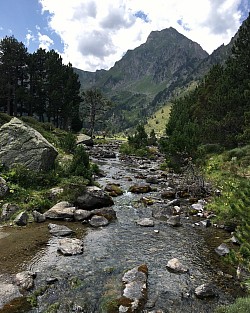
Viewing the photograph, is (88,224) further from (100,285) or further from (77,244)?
(100,285)

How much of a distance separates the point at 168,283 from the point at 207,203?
1332 cm

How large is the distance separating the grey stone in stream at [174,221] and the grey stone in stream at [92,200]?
18.3ft

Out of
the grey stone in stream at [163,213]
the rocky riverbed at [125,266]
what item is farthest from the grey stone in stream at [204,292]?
the grey stone in stream at [163,213]

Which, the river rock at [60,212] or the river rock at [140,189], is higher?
the river rock at [140,189]

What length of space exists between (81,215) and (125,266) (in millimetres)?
7358

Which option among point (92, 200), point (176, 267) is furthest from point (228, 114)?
point (176, 267)

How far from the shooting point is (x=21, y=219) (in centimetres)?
1900

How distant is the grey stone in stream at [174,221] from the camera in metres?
20.6

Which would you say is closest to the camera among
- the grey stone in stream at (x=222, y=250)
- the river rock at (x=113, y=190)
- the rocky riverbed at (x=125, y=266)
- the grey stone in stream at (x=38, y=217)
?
the rocky riverbed at (x=125, y=266)

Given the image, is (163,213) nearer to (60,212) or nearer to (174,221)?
(174,221)

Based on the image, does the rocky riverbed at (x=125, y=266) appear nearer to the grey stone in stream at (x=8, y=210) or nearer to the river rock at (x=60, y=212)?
the river rock at (x=60, y=212)

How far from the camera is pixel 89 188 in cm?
2441

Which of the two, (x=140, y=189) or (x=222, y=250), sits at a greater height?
(x=140, y=189)

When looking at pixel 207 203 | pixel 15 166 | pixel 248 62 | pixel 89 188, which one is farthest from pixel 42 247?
pixel 248 62
